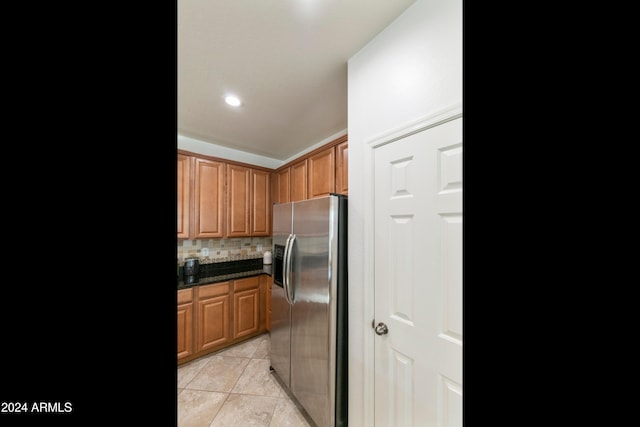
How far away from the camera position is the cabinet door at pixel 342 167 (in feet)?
6.58

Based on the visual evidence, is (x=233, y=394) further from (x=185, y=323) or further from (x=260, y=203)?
(x=260, y=203)

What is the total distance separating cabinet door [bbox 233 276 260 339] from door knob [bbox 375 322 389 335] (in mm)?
1773

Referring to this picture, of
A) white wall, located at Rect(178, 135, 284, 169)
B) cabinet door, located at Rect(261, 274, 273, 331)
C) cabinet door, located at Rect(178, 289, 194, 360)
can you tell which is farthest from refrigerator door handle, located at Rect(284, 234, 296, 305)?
white wall, located at Rect(178, 135, 284, 169)

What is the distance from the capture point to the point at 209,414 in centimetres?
167

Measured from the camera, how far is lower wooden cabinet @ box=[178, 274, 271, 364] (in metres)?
2.20

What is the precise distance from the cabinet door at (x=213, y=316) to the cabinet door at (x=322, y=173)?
1311mm

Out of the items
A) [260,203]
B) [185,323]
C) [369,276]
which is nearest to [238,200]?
[260,203]

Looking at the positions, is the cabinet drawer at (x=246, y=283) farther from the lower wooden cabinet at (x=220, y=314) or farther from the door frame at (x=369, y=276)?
the door frame at (x=369, y=276)

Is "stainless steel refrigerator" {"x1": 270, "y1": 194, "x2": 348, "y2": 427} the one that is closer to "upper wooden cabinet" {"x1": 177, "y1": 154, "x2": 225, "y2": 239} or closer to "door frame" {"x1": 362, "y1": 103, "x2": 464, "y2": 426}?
"door frame" {"x1": 362, "y1": 103, "x2": 464, "y2": 426}
